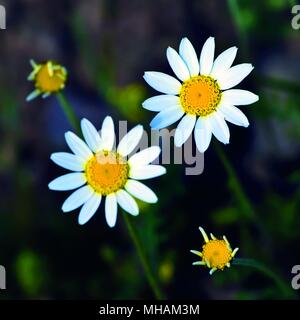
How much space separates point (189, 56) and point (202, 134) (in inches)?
7.5

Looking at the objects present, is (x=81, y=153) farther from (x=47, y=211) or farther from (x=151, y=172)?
(x=47, y=211)

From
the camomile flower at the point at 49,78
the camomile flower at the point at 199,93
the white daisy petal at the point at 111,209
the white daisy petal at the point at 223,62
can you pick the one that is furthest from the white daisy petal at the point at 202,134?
the camomile flower at the point at 49,78

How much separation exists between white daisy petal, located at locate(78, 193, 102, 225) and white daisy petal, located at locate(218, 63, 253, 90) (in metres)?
0.38

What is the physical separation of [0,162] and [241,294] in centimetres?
114

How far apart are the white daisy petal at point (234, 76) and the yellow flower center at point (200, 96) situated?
19 mm

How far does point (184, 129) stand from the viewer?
1.46 m

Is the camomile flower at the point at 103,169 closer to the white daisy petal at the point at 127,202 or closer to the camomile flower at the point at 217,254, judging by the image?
the white daisy petal at the point at 127,202

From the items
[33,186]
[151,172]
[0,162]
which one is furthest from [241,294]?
[0,162]

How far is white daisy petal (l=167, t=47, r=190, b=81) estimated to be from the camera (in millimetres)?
1498

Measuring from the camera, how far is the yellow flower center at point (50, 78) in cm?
166

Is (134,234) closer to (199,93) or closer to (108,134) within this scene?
(108,134)

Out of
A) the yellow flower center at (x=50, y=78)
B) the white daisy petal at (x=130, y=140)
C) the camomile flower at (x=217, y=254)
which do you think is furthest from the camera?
the yellow flower center at (x=50, y=78)

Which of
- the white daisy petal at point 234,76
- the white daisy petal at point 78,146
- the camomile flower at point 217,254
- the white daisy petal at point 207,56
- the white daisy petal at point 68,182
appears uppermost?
the white daisy petal at point 207,56

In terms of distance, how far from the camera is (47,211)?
2.42 m
